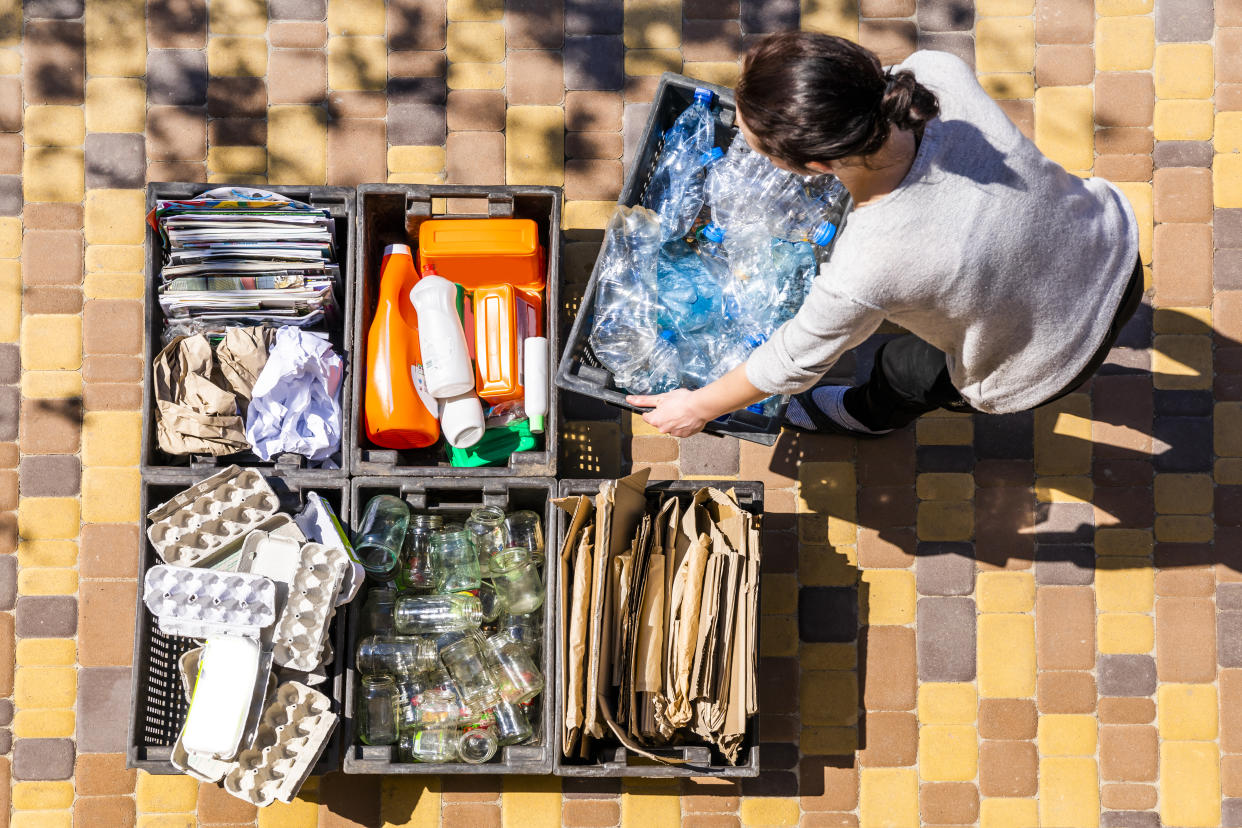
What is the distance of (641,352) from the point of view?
124 inches

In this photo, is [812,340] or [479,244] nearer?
[812,340]

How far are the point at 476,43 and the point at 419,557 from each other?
216 cm

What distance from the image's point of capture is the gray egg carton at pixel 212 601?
3033mm

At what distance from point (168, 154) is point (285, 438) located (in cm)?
150

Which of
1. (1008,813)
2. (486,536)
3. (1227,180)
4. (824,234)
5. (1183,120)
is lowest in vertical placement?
(1008,813)

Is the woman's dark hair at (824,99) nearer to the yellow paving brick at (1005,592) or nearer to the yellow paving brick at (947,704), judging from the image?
the yellow paving brick at (1005,592)

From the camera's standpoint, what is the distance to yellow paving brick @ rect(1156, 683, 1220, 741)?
3.84 meters

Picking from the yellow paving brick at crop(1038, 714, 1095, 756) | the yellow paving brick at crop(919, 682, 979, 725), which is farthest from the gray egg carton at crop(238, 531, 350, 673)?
the yellow paving brick at crop(1038, 714, 1095, 756)

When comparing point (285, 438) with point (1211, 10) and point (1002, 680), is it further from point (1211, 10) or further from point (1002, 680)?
point (1211, 10)

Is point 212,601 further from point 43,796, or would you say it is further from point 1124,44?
point 1124,44

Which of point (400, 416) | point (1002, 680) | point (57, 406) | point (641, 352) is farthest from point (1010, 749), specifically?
point (57, 406)

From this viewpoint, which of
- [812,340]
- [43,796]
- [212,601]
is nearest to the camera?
[812,340]

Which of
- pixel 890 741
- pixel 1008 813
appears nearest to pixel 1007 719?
pixel 1008 813

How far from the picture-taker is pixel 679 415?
2.68 metres
